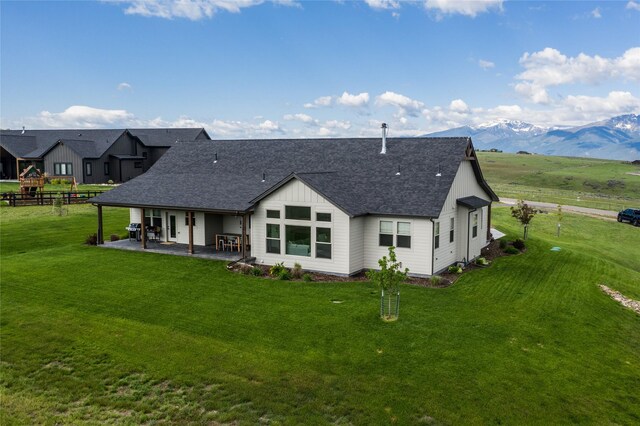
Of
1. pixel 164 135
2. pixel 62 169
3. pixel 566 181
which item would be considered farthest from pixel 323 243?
pixel 566 181

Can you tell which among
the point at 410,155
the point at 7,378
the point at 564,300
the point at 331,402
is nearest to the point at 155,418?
the point at 331,402

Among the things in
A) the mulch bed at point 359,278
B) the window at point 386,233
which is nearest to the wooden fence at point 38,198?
the mulch bed at point 359,278

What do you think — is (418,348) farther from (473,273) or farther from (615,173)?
(615,173)

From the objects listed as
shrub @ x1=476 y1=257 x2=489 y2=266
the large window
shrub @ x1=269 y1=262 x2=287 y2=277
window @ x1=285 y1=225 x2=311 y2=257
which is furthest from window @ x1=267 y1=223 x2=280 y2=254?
shrub @ x1=476 y1=257 x2=489 y2=266

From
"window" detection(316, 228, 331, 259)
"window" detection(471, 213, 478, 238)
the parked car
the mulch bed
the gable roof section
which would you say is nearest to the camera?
the mulch bed

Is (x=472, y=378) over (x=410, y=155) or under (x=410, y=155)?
under

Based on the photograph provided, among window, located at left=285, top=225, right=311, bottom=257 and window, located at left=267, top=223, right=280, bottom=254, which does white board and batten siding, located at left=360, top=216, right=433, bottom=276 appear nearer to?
window, located at left=285, top=225, right=311, bottom=257
